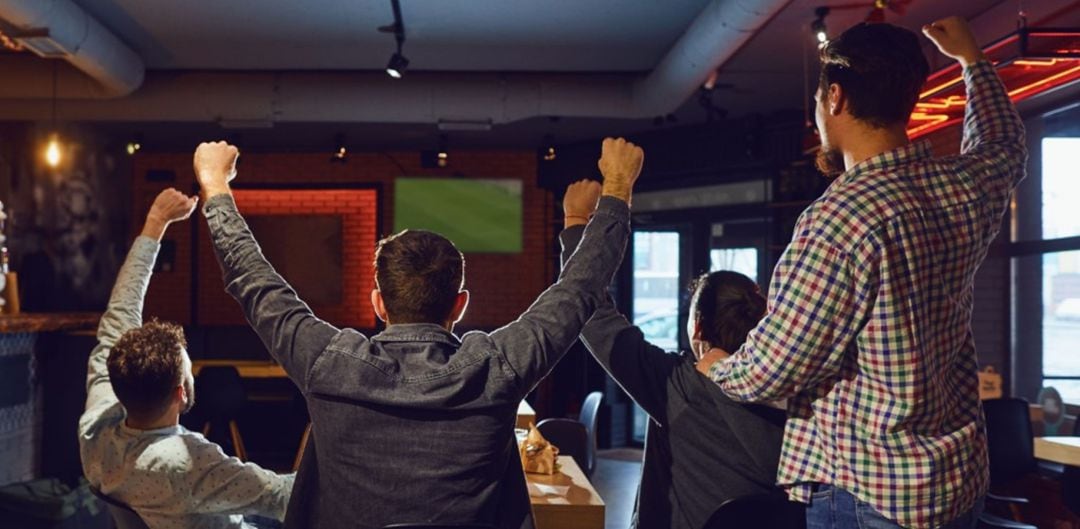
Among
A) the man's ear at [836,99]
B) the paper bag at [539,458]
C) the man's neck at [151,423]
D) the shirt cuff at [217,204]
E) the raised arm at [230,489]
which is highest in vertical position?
the man's ear at [836,99]

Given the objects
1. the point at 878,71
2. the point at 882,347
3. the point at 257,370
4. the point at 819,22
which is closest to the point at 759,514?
the point at 882,347

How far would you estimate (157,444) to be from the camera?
204 cm

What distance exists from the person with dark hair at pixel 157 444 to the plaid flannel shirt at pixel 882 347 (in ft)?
3.71

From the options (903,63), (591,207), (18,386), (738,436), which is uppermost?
(903,63)

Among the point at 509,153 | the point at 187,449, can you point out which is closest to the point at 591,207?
the point at 187,449

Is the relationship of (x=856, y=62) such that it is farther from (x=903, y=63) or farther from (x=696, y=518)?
(x=696, y=518)

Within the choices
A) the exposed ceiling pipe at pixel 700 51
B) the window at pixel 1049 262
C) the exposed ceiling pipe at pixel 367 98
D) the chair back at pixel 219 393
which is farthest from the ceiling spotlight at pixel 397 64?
the window at pixel 1049 262

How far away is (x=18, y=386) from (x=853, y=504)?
5298mm

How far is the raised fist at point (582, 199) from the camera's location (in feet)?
5.84

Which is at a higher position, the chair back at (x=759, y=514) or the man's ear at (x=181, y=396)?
the man's ear at (x=181, y=396)

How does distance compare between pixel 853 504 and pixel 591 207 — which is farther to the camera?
pixel 591 207

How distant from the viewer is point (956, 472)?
129cm

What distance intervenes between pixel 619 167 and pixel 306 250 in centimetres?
857

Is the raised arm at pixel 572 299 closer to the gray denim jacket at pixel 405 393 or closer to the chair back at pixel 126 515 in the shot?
the gray denim jacket at pixel 405 393
